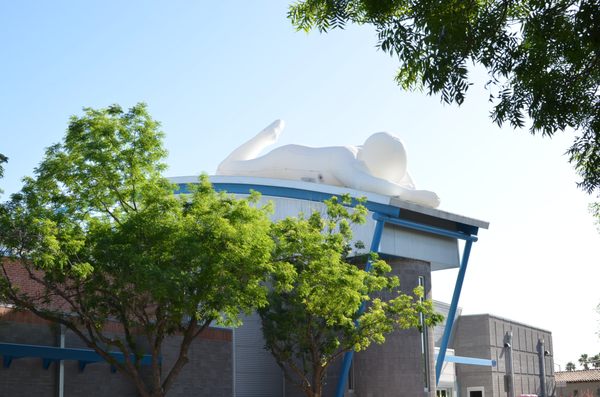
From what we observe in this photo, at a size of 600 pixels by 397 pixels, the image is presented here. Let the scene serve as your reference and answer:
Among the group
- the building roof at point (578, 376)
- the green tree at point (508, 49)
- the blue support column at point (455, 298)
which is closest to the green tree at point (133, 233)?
the green tree at point (508, 49)

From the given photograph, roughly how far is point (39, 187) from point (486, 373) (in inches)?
1707

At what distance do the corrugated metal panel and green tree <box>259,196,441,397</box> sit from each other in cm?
568

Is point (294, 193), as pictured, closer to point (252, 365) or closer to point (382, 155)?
point (382, 155)

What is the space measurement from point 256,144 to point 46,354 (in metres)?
20.9

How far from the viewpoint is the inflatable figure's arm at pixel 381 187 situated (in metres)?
41.0

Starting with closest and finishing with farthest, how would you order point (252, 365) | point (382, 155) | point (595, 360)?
point (252, 365) < point (382, 155) < point (595, 360)

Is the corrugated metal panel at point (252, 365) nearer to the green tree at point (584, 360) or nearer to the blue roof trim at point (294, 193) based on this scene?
the blue roof trim at point (294, 193)

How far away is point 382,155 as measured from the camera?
4228 cm

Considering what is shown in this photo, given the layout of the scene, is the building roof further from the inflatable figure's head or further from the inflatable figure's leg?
the inflatable figure's leg

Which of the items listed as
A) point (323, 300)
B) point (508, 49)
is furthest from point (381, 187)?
point (508, 49)

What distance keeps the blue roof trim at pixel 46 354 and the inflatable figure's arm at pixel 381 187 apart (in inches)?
623

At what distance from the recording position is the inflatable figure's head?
4225 centimetres

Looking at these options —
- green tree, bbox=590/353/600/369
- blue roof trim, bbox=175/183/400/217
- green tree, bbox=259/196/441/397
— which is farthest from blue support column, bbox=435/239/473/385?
green tree, bbox=590/353/600/369

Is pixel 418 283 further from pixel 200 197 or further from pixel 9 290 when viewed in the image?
pixel 9 290
